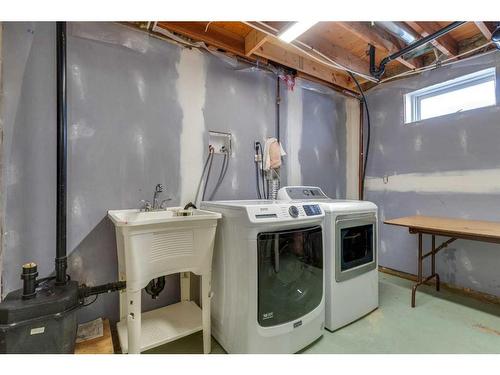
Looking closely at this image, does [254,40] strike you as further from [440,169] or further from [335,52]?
[440,169]

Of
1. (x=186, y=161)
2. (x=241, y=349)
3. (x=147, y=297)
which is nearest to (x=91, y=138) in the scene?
(x=186, y=161)

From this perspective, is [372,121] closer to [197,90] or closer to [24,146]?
[197,90]

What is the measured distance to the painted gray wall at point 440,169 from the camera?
7.53 ft

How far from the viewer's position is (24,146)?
1.51m

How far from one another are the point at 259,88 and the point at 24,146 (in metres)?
2.06

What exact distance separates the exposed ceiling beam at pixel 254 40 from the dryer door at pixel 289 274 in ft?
5.49

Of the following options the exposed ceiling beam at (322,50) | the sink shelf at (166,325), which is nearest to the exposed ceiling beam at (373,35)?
the exposed ceiling beam at (322,50)

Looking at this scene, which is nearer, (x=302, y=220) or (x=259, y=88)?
(x=302, y=220)

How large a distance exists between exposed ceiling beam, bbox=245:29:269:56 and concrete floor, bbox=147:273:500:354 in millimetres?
2478

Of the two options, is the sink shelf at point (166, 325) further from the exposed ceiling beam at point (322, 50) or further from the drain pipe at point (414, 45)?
the drain pipe at point (414, 45)

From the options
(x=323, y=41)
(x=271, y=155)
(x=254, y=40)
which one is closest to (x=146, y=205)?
(x=271, y=155)

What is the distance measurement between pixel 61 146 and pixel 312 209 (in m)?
1.70

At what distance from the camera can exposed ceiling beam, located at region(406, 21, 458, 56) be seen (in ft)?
6.55
